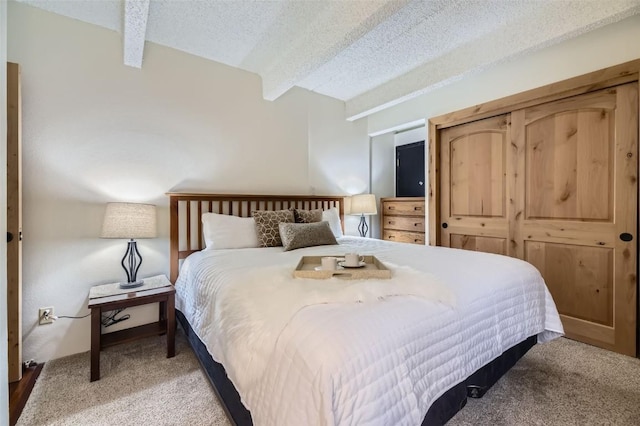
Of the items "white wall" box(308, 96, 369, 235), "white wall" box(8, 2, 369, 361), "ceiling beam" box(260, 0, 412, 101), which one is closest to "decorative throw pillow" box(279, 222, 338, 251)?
"white wall" box(8, 2, 369, 361)

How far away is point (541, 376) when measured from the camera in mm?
1799

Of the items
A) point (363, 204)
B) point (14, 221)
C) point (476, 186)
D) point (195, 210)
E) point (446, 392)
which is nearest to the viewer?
point (446, 392)

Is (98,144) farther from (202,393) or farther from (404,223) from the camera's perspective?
(404,223)

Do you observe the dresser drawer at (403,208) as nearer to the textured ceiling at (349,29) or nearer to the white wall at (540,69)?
the white wall at (540,69)

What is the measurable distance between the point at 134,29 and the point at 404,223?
332 cm

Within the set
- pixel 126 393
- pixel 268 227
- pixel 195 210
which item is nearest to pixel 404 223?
pixel 268 227

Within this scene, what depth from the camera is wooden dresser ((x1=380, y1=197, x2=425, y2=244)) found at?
11.6 ft

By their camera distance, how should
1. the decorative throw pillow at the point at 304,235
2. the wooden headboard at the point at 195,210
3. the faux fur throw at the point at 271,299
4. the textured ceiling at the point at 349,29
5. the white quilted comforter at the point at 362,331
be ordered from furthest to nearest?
the wooden headboard at the point at 195,210, the decorative throw pillow at the point at 304,235, the textured ceiling at the point at 349,29, the faux fur throw at the point at 271,299, the white quilted comforter at the point at 362,331

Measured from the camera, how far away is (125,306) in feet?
5.93

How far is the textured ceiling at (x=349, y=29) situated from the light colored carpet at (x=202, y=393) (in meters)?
2.31

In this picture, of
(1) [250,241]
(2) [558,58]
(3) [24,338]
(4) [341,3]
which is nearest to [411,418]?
(1) [250,241]

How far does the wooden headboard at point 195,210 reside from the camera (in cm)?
248

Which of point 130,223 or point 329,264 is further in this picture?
point 130,223

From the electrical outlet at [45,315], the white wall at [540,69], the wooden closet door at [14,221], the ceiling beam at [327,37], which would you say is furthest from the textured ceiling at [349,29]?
the electrical outlet at [45,315]
